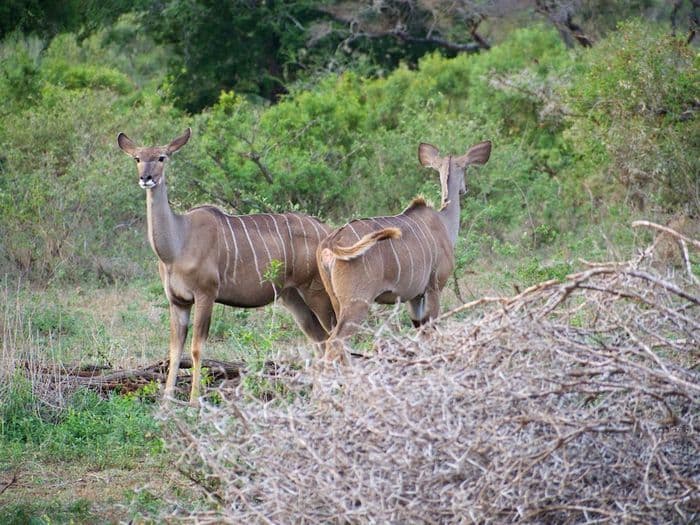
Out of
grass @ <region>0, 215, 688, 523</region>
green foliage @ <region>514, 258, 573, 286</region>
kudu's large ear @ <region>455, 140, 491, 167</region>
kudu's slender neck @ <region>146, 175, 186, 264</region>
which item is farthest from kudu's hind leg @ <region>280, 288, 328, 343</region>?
kudu's large ear @ <region>455, 140, 491, 167</region>

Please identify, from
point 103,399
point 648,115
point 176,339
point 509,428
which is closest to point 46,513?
point 103,399

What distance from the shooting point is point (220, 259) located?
666 cm

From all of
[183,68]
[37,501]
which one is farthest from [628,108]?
[183,68]

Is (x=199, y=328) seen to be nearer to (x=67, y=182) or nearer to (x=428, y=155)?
(x=428, y=155)

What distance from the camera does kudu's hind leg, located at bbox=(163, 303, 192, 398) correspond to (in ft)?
20.8

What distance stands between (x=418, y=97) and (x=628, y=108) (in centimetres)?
328

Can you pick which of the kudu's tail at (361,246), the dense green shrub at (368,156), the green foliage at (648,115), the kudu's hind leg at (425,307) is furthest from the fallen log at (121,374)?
the green foliage at (648,115)

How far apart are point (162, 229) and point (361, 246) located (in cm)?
123

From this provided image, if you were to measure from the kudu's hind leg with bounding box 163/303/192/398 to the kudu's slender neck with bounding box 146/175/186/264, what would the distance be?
0.28 meters

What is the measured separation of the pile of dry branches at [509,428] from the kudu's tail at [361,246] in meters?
1.69

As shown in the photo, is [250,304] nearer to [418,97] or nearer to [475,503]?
[475,503]

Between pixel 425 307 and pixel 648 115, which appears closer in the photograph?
pixel 425 307

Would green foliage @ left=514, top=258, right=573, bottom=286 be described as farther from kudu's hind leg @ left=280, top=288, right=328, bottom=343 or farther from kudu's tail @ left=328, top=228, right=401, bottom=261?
kudu's tail @ left=328, top=228, right=401, bottom=261

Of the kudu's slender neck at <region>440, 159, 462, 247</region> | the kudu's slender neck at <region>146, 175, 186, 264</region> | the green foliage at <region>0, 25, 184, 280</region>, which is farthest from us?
the green foliage at <region>0, 25, 184, 280</region>
